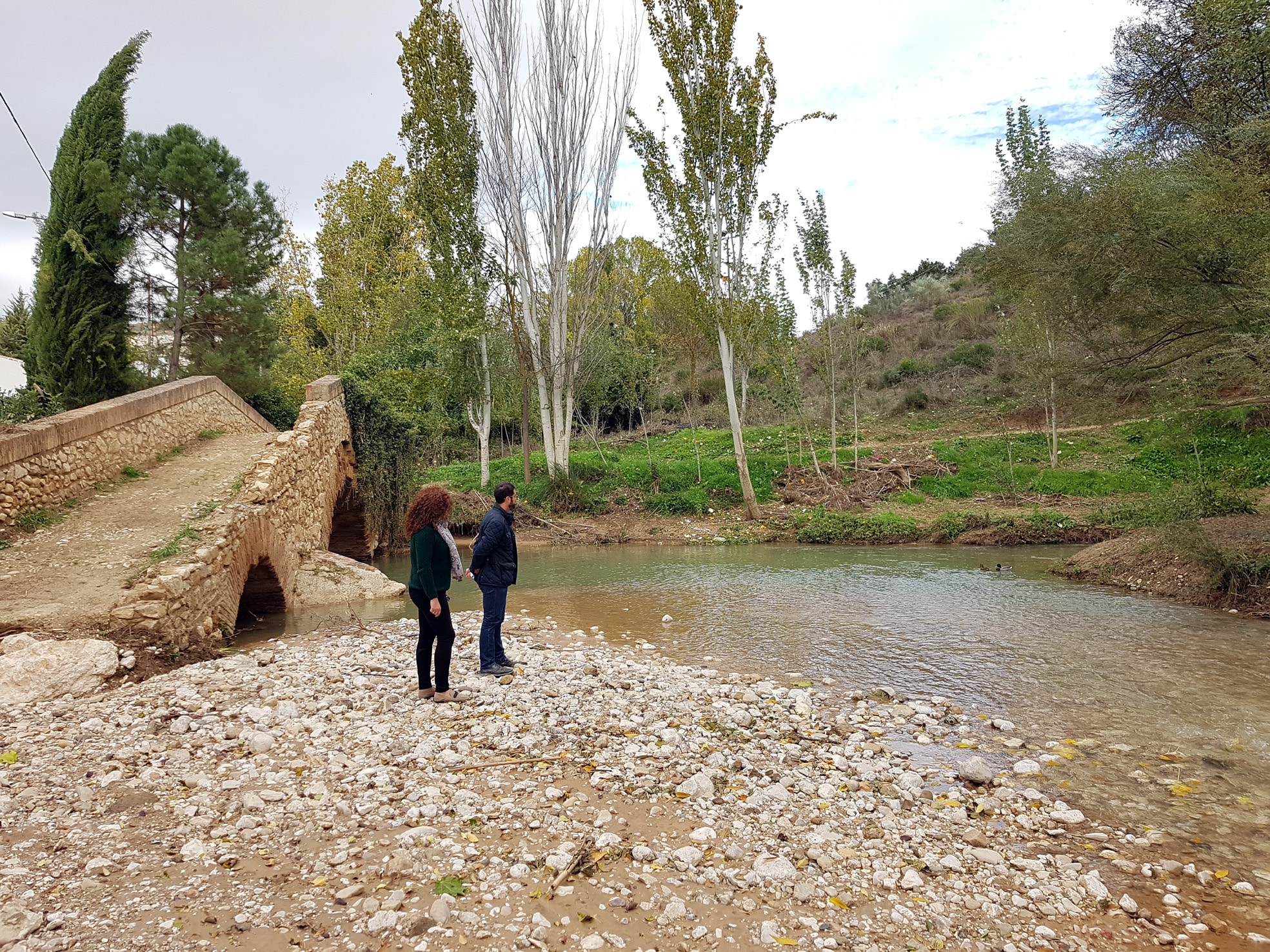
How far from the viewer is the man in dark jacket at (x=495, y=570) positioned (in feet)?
21.1

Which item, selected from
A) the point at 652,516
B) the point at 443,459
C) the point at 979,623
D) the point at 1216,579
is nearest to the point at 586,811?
the point at 979,623

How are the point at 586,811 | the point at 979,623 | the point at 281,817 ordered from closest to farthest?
the point at 281,817 < the point at 586,811 < the point at 979,623

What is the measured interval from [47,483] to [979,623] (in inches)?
477

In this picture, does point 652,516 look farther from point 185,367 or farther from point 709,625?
point 185,367

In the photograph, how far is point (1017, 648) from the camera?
823 centimetres

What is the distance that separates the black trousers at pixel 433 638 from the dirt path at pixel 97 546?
10.0ft

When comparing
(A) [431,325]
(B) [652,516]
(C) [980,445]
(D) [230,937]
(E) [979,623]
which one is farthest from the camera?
(A) [431,325]

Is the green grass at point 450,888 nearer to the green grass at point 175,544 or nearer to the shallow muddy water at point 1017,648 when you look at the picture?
the shallow muddy water at point 1017,648

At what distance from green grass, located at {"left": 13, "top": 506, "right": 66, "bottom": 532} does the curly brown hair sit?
526 cm

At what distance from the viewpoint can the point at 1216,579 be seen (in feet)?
33.3

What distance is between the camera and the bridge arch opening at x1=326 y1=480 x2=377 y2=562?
600 inches

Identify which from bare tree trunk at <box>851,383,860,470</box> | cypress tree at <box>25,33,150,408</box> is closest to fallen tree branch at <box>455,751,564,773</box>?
cypress tree at <box>25,33,150,408</box>

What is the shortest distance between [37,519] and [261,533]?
231cm

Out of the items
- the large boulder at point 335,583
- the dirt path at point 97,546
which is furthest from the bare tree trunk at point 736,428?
the dirt path at point 97,546
